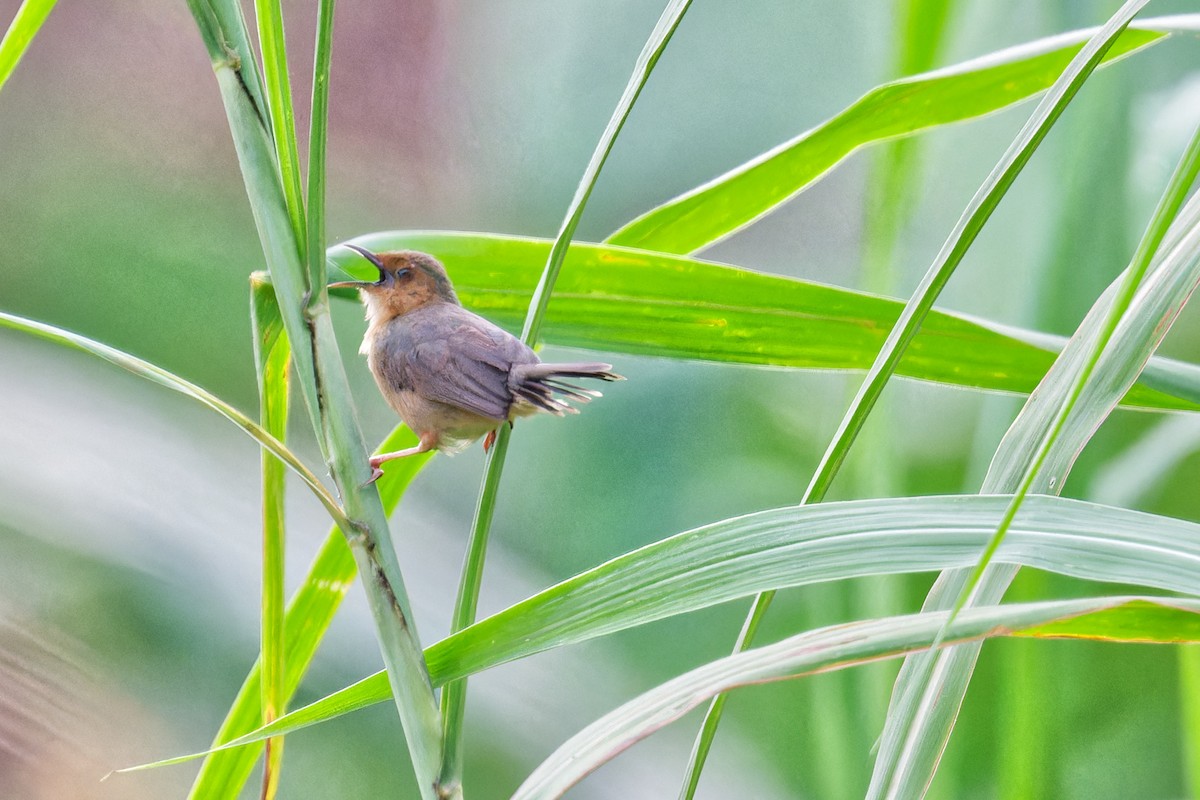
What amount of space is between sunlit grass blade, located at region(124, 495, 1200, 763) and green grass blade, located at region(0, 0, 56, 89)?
9.7 inches

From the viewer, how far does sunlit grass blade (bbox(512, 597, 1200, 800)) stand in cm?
24

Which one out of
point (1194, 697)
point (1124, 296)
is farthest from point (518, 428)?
point (1124, 296)

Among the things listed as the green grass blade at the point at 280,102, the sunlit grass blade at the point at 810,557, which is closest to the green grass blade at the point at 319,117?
the green grass blade at the point at 280,102

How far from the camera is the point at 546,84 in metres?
1.22

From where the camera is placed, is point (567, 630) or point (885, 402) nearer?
point (567, 630)

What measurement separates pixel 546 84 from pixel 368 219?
30 cm

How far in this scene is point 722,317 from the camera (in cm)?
39

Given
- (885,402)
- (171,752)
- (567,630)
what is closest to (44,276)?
(171,752)

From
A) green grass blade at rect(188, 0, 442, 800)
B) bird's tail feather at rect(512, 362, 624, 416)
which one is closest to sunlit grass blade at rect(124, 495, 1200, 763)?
green grass blade at rect(188, 0, 442, 800)

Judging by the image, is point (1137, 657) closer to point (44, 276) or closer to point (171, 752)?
point (171, 752)

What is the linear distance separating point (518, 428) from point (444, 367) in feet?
2.05

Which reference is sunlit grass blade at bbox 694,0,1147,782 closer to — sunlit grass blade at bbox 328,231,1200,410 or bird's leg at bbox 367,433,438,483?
sunlit grass blade at bbox 328,231,1200,410

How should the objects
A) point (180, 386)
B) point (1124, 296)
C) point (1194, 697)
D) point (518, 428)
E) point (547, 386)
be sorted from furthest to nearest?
point (518, 428)
point (1194, 697)
point (547, 386)
point (180, 386)
point (1124, 296)

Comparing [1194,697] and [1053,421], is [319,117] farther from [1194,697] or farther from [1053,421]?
[1194,697]
